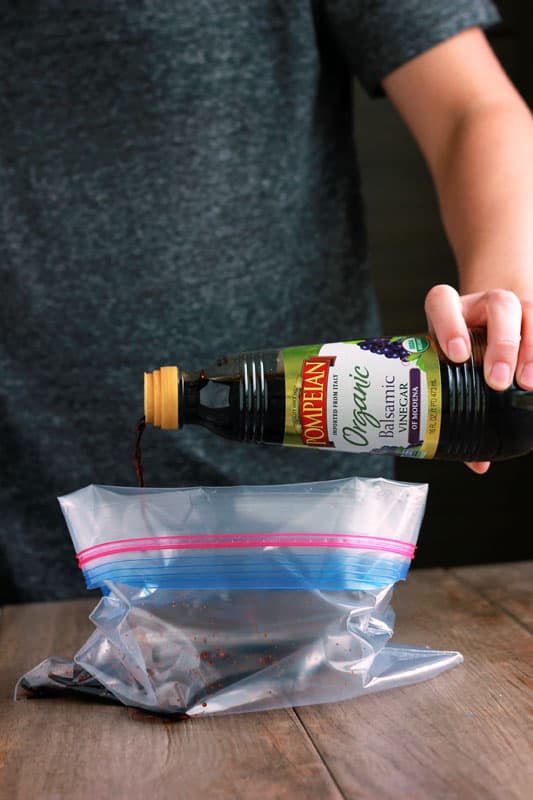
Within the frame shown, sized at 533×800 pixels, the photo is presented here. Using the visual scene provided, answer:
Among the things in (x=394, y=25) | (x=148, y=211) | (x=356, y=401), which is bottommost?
(x=356, y=401)

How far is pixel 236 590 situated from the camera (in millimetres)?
723

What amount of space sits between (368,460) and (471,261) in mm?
377

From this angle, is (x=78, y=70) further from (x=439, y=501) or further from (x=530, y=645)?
(x=439, y=501)

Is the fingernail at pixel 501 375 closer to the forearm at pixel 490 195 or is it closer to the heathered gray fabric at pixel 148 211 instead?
the forearm at pixel 490 195

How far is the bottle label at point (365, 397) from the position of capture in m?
0.69

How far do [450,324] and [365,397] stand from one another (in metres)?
0.09

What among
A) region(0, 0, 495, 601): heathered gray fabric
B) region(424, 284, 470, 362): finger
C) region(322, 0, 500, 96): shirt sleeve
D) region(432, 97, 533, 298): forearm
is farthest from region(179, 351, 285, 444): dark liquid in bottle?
region(322, 0, 500, 96): shirt sleeve

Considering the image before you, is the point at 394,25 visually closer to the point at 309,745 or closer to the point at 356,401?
the point at 356,401

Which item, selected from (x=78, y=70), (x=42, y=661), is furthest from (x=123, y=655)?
(x=78, y=70)

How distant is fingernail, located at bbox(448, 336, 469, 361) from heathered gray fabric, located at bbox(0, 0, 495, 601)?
494 mm

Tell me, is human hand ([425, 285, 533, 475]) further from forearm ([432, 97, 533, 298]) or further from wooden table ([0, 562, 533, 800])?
wooden table ([0, 562, 533, 800])

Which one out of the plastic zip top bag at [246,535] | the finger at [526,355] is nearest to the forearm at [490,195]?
the finger at [526,355]

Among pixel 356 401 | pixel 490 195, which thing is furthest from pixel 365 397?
pixel 490 195

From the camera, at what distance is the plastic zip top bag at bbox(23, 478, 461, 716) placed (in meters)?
0.72
